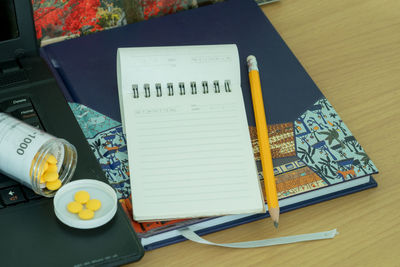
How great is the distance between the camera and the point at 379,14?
891 mm

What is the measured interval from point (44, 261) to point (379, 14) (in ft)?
2.16

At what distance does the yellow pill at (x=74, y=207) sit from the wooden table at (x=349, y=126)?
0.09 metres

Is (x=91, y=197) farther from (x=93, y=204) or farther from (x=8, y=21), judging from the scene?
(x=8, y=21)

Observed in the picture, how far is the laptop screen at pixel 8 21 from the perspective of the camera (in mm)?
651

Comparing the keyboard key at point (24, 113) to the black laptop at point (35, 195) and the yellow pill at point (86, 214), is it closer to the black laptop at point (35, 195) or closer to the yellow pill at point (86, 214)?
the black laptop at point (35, 195)

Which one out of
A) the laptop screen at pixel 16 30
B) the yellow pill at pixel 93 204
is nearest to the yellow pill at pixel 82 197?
the yellow pill at pixel 93 204

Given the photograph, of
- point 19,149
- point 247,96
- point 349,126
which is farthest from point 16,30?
point 349,126

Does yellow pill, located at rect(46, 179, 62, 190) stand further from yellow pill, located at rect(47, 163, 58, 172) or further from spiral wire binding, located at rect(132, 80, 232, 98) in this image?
spiral wire binding, located at rect(132, 80, 232, 98)

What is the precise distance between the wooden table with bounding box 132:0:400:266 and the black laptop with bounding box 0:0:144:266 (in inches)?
2.1

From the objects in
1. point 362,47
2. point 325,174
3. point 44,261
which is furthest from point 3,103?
point 362,47

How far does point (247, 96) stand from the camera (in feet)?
2.35

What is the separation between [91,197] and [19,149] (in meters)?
0.09

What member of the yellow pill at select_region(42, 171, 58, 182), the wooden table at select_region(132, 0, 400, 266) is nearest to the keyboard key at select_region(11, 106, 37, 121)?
the yellow pill at select_region(42, 171, 58, 182)

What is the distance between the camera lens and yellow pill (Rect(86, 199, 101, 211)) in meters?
0.56
